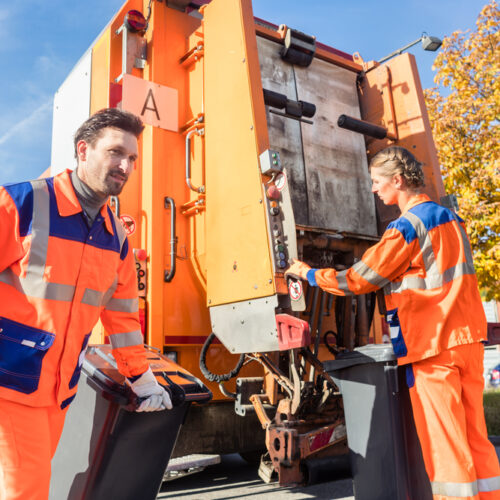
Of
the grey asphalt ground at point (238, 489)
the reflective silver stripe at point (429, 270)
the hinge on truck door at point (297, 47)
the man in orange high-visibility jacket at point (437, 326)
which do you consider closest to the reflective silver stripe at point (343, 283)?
the man in orange high-visibility jacket at point (437, 326)

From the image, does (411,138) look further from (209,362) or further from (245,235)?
(209,362)

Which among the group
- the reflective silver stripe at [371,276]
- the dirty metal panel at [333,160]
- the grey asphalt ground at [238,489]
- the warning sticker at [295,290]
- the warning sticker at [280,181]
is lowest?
the grey asphalt ground at [238,489]

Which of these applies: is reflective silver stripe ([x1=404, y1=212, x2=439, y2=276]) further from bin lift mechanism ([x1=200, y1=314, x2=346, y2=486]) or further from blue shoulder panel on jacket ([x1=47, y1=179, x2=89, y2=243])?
blue shoulder panel on jacket ([x1=47, y1=179, x2=89, y2=243])

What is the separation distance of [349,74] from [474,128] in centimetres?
439

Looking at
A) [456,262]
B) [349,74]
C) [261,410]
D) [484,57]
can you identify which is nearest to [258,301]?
[261,410]

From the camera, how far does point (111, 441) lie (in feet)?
6.34

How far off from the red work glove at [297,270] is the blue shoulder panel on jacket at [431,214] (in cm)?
63

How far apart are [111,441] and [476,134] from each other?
7.35 meters

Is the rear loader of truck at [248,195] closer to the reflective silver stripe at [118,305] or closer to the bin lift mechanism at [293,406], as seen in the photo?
the bin lift mechanism at [293,406]

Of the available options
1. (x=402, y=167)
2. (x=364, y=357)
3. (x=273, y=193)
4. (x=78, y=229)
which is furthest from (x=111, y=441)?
(x=402, y=167)

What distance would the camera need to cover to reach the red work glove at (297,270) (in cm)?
262

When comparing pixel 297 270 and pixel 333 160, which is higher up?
pixel 333 160

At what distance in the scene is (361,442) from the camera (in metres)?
2.36

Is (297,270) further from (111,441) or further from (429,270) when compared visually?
(111,441)
